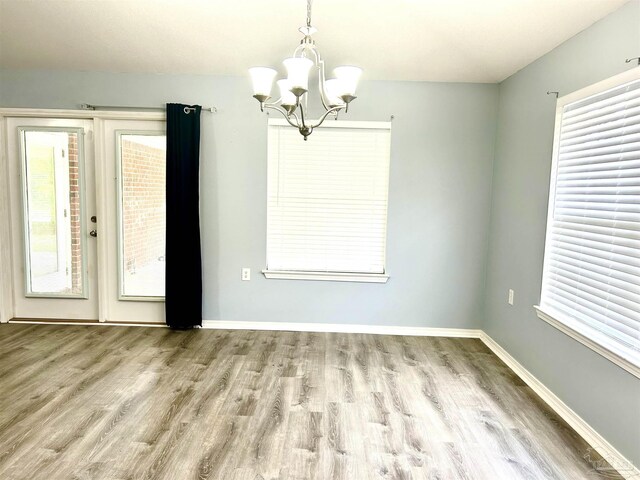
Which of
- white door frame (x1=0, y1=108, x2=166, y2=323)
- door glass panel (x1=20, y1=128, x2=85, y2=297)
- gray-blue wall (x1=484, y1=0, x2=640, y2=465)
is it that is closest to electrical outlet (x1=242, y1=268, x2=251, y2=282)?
white door frame (x1=0, y1=108, x2=166, y2=323)

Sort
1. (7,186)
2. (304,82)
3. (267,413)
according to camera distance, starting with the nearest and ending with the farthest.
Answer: (304,82)
(267,413)
(7,186)

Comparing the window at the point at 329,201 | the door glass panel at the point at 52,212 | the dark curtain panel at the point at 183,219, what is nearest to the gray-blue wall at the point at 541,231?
the window at the point at 329,201

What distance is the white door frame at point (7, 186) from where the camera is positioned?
351 centimetres

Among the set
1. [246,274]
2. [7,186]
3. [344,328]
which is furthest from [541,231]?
[7,186]

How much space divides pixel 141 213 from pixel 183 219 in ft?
1.68

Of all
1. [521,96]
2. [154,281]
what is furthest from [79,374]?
[521,96]

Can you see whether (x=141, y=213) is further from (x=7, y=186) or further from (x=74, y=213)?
(x=7, y=186)

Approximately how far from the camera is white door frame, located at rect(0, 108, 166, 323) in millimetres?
3508

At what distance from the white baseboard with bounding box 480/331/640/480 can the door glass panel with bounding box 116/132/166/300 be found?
10.8 ft

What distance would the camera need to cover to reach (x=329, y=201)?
3594 millimetres

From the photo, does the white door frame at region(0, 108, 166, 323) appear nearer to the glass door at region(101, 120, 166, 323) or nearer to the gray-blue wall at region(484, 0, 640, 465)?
the glass door at region(101, 120, 166, 323)

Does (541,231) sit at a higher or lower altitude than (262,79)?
lower

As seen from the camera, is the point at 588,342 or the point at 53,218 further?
the point at 53,218

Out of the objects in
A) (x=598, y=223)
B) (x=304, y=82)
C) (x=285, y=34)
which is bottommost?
(x=598, y=223)
